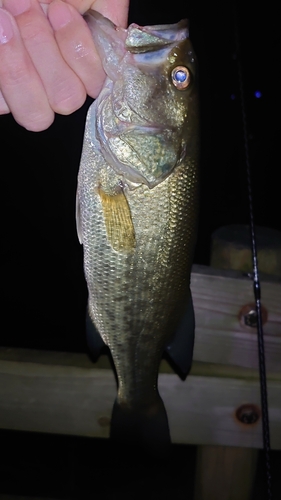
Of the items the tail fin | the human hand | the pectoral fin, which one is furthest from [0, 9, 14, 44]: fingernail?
the tail fin

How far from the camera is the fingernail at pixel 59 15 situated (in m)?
1.24

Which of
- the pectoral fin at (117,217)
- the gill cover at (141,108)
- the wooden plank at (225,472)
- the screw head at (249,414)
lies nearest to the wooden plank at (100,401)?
the screw head at (249,414)

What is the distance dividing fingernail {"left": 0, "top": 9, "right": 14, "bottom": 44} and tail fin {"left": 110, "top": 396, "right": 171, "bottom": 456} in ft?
4.50

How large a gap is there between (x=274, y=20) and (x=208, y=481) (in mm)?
24925

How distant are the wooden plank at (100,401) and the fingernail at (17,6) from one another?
1.32 metres

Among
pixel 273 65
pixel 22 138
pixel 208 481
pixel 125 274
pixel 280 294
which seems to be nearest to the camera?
pixel 125 274

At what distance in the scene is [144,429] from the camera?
5.98ft

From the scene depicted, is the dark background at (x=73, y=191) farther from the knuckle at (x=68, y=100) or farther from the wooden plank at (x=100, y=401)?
the wooden plank at (x=100, y=401)

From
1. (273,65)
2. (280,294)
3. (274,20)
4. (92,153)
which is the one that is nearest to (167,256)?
(92,153)

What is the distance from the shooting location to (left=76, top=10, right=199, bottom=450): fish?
1.43 metres

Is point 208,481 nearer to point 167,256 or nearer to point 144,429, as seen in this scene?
point 144,429

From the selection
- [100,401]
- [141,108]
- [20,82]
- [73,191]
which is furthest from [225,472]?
[73,191]

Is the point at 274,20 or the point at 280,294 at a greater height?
the point at 280,294

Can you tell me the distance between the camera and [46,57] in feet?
4.14
